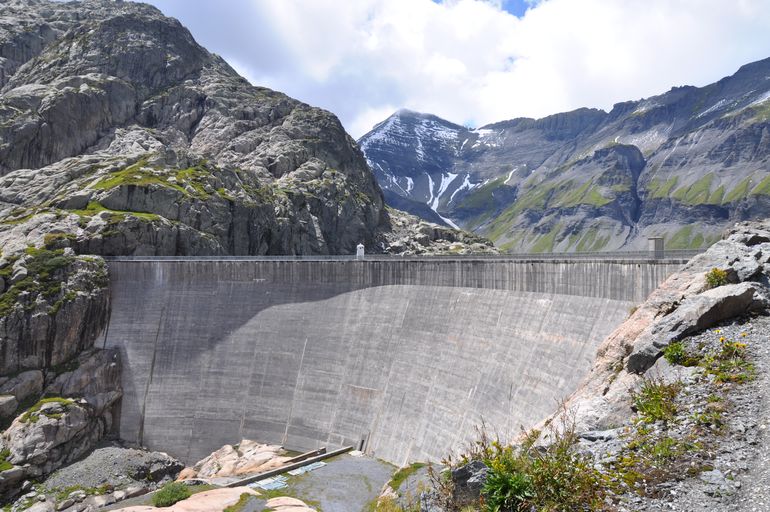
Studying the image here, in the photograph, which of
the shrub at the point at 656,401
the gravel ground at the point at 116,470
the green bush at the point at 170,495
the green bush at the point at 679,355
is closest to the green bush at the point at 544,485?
the shrub at the point at 656,401

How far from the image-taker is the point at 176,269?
198 feet

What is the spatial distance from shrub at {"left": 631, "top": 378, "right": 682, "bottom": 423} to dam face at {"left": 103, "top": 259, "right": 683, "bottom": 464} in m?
16.4

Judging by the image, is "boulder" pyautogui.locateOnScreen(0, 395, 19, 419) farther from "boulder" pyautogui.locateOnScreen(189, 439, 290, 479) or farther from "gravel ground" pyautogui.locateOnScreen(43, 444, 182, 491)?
"boulder" pyautogui.locateOnScreen(189, 439, 290, 479)

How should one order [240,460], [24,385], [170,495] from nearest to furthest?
[170,495] → [240,460] → [24,385]

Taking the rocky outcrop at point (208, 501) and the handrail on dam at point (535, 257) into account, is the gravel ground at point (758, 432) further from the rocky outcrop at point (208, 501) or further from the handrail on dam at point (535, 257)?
the rocky outcrop at point (208, 501)

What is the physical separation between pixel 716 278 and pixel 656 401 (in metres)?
10.6

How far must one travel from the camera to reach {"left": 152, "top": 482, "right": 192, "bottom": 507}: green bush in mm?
36797

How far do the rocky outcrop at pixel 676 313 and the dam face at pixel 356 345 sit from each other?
14.5ft

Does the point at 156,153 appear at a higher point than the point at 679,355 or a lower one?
higher

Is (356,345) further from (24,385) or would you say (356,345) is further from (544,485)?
(544,485)

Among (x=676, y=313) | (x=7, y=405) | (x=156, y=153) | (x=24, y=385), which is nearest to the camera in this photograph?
(x=676, y=313)

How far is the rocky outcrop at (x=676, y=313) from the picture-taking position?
1914cm

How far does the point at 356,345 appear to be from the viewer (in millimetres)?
51844

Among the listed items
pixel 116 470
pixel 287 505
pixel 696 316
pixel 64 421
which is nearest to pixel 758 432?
pixel 696 316
